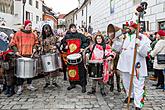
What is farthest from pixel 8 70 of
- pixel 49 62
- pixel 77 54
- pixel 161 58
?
pixel 161 58

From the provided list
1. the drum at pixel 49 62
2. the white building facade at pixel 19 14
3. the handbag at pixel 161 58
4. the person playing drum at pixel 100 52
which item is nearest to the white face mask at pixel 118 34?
the person playing drum at pixel 100 52

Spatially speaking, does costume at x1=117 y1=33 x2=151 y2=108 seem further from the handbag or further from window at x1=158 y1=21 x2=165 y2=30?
window at x1=158 y1=21 x2=165 y2=30

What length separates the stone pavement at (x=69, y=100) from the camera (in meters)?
5.71

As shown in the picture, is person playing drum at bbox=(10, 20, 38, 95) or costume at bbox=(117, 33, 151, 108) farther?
person playing drum at bbox=(10, 20, 38, 95)

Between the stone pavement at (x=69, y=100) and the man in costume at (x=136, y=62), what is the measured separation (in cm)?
59

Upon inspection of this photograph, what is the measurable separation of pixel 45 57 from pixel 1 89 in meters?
1.59

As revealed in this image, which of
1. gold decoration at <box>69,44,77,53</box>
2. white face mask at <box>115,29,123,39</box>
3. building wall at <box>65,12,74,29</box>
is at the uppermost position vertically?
building wall at <box>65,12,74,29</box>

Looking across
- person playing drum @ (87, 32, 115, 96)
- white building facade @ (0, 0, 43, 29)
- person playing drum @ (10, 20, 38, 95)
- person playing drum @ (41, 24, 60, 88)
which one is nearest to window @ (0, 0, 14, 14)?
white building facade @ (0, 0, 43, 29)

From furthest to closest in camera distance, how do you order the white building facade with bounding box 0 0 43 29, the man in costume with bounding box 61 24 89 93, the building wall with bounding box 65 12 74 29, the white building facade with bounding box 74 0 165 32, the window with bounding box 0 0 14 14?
the building wall with bounding box 65 12 74 29, the white building facade with bounding box 0 0 43 29, the window with bounding box 0 0 14 14, the white building facade with bounding box 74 0 165 32, the man in costume with bounding box 61 24 89 93

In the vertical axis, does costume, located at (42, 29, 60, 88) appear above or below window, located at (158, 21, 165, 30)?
below

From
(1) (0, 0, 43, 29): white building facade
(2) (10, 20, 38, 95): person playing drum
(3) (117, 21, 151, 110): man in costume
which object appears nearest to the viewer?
(3) (117, 21, 151, 110): man in costume

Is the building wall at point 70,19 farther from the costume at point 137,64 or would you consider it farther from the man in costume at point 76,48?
the costume at point 137,64

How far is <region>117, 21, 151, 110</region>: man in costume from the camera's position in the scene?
511 cm

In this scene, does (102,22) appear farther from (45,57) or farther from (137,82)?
(137,82)
